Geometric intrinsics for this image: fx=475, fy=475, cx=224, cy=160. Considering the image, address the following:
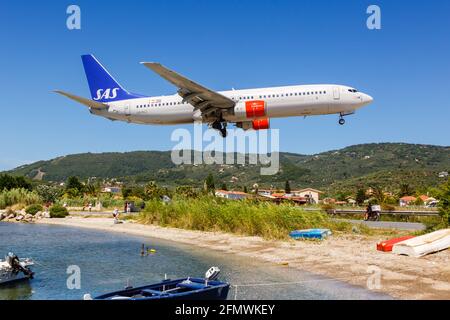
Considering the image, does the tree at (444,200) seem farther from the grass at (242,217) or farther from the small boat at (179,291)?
the small boat at (179,291)

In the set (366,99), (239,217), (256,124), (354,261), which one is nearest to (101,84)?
(256,124)

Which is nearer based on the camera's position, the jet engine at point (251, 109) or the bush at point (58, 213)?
the jet engine at point (251, 109)

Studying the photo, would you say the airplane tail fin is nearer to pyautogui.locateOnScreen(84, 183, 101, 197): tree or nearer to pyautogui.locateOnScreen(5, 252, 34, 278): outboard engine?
pyautogui.locateOnScreen(5, 252, 34, 278): outboard engine

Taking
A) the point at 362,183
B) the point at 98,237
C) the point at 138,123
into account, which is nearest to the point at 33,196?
the point at 98,237

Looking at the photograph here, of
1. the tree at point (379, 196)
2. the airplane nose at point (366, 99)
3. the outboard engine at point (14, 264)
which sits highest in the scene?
the airplane nose at point (366, 99)

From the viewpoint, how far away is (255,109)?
3178 cm

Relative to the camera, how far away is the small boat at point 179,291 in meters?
13.6

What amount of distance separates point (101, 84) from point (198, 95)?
39.9 ft

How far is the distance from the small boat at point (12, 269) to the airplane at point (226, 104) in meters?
12.6

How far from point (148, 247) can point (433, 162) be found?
168 metres

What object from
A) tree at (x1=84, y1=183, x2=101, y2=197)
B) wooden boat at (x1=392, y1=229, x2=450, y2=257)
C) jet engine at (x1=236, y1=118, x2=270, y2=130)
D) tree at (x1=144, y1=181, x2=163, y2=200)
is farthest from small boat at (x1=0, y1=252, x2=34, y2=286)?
tree at (x1=84, y1=183, x2=101, y2=197)

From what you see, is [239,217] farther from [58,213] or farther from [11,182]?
[11,182]

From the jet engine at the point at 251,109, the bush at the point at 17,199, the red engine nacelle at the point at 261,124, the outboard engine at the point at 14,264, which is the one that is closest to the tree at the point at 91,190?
the bush at the point at 17,199

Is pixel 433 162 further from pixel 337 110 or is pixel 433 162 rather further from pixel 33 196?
pixel 337 110
